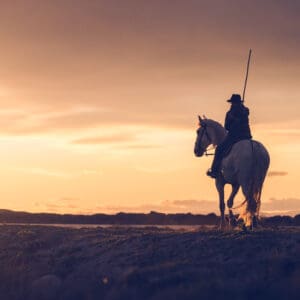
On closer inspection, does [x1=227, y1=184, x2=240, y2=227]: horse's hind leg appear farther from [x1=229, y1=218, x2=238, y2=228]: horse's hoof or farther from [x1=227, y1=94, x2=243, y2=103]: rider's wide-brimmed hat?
[x1=227, y1=94, x2=243, y2=103]: rider's wide-brimmed hat

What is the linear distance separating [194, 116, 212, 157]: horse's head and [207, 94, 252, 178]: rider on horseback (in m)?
1.28

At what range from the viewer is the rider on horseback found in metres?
29.0

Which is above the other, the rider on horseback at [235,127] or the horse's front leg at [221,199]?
the rider on horseback at [235,127]

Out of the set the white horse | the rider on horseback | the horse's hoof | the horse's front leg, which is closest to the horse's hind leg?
the horse's hoof

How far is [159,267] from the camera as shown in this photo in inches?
888

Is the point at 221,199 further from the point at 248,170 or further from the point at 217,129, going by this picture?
the point at 248,170

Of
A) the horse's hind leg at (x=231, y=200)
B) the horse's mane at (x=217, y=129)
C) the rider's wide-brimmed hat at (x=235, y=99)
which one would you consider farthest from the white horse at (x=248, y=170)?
the rider's wide-brimmed hat at (x=235, y=99)

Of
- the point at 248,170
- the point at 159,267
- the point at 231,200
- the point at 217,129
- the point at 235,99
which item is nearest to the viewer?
the point at 159,267

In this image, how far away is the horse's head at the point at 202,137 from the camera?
101 ft

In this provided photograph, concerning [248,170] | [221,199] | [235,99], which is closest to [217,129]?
[235,99]

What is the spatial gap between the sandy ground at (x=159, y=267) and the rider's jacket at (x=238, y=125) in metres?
4.07

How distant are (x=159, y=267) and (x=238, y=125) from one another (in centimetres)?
822

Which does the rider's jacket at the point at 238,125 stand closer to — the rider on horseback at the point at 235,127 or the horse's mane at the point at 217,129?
the rider on horseback at the point at 235,127

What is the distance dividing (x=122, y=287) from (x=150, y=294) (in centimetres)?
84
